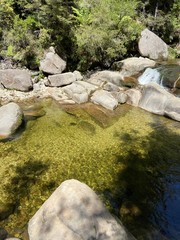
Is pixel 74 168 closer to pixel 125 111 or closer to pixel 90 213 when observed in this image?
pixel 90 213

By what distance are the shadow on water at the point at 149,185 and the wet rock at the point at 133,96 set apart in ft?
11.2

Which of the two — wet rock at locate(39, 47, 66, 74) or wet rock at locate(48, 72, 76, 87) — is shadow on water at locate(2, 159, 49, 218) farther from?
wet rock at locate(39, 47, 66, 74)

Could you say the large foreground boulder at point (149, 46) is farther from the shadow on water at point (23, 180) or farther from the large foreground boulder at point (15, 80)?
the shadow on water at point (23, 180)

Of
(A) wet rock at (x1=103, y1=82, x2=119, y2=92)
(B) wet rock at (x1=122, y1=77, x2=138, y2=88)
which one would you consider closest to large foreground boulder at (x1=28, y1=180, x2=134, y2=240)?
(A) wet rock at (x1=103, y1=82, x2=119, y2=92)

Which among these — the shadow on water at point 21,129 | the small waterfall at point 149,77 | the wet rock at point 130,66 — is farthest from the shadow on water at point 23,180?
the wet rock at point 130,66

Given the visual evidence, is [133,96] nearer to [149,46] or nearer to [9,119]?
[9,119]

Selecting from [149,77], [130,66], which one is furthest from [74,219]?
[130,66]

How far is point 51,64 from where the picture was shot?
16.2 meters

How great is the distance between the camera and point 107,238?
4562 millimetres

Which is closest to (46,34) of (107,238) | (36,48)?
(36,48)

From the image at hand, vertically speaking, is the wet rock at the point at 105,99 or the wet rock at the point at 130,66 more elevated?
the wet rock at the point at 130,66

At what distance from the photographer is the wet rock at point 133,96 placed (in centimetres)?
1395

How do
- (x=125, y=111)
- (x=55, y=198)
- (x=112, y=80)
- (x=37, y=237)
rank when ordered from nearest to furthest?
(x=37, y=237), (x=55, y=198), (x=125, y=111), (x=112, y=80)

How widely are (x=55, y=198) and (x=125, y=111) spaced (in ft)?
28.1
